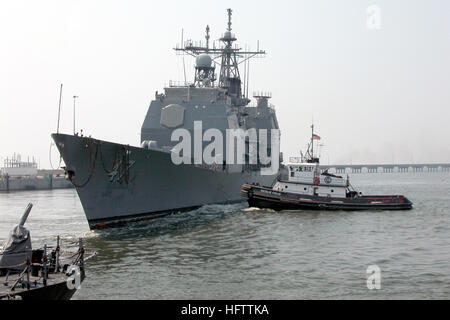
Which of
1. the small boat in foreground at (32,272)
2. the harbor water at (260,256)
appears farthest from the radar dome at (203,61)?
the small boat in foreground at (32,272)

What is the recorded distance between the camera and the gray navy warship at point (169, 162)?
62.6 feet

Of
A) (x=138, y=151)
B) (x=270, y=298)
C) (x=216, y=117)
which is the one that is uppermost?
(x=216, y=117)

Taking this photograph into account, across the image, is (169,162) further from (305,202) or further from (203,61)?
(203,61)

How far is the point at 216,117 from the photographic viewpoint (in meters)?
31.7

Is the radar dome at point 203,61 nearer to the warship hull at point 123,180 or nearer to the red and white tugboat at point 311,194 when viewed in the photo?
the red and white tugboat at point 311,194

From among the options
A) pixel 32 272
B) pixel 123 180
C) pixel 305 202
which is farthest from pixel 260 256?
pixel 305 202

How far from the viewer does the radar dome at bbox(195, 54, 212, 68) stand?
38.1 meters

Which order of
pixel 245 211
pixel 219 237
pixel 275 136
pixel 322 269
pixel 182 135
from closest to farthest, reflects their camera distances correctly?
pixel 322 269, pixel 219 237, pixel 245 211, pixel 182 135, pixel 275 136

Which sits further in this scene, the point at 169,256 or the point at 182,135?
the point at 182,135

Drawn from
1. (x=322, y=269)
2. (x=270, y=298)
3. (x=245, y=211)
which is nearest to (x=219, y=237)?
(x=322, y=269)

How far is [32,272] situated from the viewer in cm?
977

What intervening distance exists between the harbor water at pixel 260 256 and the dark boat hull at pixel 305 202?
3.26m
